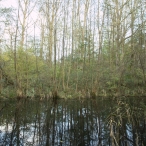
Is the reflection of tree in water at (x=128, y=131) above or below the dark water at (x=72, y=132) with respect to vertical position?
above

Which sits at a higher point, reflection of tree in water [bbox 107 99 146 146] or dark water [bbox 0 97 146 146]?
reflection of tree in water [bbox 107 99 146 146]

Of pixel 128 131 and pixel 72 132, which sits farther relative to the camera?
pixel 72 132

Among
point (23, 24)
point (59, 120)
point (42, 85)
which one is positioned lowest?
point (59, 120)

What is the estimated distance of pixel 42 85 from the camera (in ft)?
40.6

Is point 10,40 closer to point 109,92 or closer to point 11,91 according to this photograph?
point 11,91

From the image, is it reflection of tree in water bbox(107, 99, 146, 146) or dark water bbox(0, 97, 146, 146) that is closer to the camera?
reflection of tree in water bbox(107, 99, 146, 146)

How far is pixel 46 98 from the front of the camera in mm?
11555

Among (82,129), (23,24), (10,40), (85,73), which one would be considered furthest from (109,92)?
(23,24)

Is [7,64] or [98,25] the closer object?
[7,64]

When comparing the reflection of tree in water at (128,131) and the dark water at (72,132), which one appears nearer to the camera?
the reflection of tree in water at (128,131)

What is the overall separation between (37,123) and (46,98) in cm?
626

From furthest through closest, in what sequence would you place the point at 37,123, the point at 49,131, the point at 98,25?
the point at 98,25 → the point at 37,123 → the point at 49,131

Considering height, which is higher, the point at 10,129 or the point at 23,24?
the point at 23,24

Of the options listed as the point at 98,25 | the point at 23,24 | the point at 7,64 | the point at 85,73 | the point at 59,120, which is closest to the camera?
the point at 59,120
